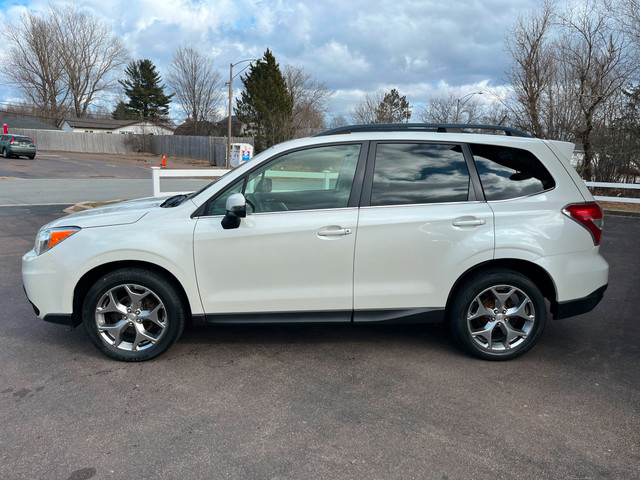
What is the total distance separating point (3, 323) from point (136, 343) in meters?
1.81

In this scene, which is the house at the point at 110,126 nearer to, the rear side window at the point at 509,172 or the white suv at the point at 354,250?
the white suv at the point at 354,250

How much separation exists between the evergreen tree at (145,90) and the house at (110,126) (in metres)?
2.70

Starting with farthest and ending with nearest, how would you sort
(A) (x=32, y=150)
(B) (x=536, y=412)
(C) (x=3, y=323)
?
(A) (x=32, y=150)
(C) (x=3, y=323)
(B) (x=536, y=412)

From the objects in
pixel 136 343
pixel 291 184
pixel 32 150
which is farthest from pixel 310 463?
pixel 32 150

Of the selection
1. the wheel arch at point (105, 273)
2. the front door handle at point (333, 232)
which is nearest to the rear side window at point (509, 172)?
the front door handle at point (333, 232)

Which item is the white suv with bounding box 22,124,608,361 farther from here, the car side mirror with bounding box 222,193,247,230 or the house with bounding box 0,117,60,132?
the house with bounding box 0,117,60,132

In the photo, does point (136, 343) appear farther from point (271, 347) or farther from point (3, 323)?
point (3, 323)

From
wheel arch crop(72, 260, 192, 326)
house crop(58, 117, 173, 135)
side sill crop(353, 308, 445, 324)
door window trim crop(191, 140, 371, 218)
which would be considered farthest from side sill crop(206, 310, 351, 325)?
house crop(58, 117, 173, 135)

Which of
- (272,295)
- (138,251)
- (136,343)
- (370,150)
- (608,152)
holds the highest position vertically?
(608,152)

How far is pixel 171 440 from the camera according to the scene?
281cm

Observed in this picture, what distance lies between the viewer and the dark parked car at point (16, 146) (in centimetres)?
3519

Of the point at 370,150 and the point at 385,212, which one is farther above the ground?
the point at 370,150

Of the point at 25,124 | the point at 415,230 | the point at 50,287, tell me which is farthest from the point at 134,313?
the point at 25,124

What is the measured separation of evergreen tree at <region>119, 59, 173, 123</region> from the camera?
6801cm
